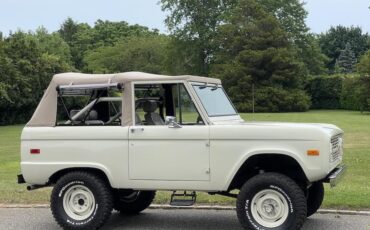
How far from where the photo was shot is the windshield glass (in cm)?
789

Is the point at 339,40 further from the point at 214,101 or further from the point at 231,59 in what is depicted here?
the point at 214,101

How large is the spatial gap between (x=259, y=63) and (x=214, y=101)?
180 ft

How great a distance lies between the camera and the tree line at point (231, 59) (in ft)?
176

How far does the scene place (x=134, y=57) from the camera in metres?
72.0

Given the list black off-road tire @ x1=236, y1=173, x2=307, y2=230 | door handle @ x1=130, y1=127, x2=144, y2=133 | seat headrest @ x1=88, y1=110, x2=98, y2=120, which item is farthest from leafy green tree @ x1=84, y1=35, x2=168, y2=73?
black off-road tire @ x1=236, y1=173, x2=307, y2=230

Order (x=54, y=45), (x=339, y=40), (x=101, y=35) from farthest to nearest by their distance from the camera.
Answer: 1. (x=339, y=40)
2. (x=101, y=35)
3. (x=54, y=45)

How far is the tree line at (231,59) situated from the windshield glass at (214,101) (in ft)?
139

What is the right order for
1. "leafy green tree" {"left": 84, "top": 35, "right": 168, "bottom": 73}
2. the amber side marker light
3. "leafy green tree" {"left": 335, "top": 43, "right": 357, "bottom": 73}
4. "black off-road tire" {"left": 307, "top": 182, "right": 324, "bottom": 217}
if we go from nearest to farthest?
the amber side marker light < "black off-road tire" {"left": 307, "top": 182, "right": 324, "bottom": 217} < "leafy green tree" {"left": 84, "top": 35, "right": 168, "bottom": 73} < "leafy green tree" {"left": 335, "top": 43, "right": 357, "bottom": 73}

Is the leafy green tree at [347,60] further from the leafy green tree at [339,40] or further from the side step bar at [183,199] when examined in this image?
the side step bar at [183,199]

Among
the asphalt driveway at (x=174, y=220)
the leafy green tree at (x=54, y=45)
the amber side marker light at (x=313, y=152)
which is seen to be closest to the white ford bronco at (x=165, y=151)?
the amber side marker light at (x=313, y=152)

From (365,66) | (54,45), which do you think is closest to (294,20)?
(365,66)

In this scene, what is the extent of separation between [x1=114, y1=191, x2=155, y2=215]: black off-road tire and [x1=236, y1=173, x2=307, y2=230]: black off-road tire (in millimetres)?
2264

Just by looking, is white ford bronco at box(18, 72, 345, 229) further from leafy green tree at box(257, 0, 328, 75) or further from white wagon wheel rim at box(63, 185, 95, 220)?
leafy green tree at box(257, 0, 328, 75)

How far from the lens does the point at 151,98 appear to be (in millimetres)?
8492
